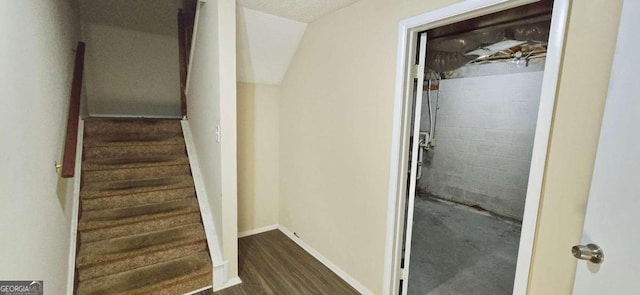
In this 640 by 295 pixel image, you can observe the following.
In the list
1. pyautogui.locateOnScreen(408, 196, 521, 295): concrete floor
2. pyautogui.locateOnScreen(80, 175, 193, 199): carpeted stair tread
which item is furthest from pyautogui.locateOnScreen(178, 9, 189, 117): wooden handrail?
pyautogui.locateOnScreen(408, 196, 521, 295): concrete floor

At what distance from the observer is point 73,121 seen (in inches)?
69.9

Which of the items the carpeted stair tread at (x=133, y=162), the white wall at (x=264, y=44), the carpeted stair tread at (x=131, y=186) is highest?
the white wall at (x=264, y=44)

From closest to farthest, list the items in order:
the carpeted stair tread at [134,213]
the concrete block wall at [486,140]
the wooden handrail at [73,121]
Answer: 1. the wooden handrail at [73,121]
2. the carpeted stair tread at [134,213]
3. the concrete block wall at [486,140]

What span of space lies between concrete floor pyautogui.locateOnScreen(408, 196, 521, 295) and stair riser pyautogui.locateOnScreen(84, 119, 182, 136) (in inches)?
116

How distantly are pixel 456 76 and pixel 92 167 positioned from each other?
4820mm

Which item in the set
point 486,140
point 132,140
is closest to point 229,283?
point 132,140

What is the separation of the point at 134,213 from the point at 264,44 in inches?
74.9

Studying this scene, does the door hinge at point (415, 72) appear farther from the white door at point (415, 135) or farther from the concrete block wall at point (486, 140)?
the concrete block wall at point (486, 140)

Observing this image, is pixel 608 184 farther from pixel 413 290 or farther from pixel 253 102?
pixel 253 102

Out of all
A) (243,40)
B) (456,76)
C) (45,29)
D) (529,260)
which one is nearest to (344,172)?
(529,260)

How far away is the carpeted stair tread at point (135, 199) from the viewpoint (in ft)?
7.09

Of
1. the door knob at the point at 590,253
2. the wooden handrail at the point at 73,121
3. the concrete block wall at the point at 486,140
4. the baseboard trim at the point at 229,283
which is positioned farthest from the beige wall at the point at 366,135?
the concrete block wall at the point at 486,140

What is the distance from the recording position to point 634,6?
2.42 ft

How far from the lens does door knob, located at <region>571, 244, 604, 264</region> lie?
804 millimetres
